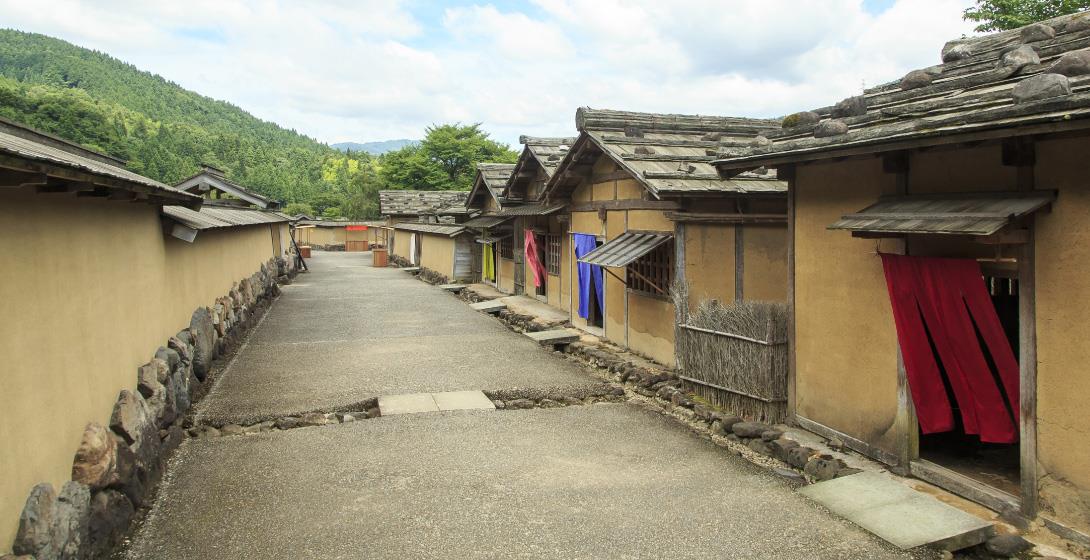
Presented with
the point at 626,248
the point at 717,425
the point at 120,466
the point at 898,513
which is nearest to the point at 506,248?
the point at 626,248

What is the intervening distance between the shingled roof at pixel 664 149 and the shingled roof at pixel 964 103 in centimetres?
232

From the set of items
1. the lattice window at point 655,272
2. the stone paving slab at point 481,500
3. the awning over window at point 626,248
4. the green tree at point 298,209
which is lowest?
the stone paving slab at point 481,500

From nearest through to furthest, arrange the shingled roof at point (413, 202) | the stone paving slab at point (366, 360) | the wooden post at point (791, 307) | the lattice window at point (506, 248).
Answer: the wooden post at point (791, 307), the stone paving slab at point (366, 360), the lattice window at point (506, 248), the shingled roof at point (413, 202)

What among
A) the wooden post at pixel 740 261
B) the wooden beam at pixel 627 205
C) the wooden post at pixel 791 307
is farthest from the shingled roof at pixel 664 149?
the wooden post at pixel 791 307

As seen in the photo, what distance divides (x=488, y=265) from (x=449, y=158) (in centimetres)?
3203

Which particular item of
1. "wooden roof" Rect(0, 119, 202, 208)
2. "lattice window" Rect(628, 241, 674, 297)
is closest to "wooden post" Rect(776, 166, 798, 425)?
"lattice window" Rect(628, 241, 674, 297)

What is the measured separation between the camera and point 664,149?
12.7m

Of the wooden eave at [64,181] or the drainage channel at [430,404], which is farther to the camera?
A: the drainage channel at [430,404]

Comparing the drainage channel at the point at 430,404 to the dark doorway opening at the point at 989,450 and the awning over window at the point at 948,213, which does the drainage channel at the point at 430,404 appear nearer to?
the dark doorway opening at the point at 989,450

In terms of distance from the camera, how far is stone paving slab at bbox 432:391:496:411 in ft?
31.1

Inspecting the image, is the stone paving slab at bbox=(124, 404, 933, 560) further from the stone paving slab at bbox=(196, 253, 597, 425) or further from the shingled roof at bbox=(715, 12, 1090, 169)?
the shingled roof at bbox=(715, 12, 1090, 169)

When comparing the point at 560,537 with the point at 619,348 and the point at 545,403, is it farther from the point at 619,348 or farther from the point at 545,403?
the point at 619,348

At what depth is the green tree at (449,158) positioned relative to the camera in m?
56.2

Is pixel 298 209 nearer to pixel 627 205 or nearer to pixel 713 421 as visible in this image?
pixel 627 205
